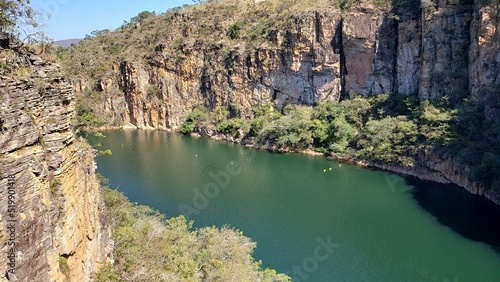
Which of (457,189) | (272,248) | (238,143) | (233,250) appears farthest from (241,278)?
(238,143)

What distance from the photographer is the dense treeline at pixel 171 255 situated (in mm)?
10273

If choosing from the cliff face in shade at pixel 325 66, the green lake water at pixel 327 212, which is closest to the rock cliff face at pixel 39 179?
the green lake water at pixel 327 212

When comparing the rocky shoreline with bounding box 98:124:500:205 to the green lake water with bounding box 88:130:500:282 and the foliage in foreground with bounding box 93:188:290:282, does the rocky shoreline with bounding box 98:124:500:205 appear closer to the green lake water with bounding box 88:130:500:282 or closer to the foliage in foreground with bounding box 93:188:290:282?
the green lake water with bounding box 88:130:500:282

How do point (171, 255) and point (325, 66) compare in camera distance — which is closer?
point (171, 255)

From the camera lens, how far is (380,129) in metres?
32.6

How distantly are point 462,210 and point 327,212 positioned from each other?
26.4 feet

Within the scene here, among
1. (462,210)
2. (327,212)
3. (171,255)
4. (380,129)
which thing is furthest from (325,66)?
(171,255)

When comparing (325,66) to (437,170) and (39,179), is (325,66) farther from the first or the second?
(39,179)

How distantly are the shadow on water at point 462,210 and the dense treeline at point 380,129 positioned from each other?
1635 mm

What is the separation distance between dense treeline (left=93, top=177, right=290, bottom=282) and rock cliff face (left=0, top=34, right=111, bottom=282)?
1420 millimetres

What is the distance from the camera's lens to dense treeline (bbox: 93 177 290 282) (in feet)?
33.7

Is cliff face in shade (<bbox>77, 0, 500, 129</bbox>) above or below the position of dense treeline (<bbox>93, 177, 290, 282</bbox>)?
above

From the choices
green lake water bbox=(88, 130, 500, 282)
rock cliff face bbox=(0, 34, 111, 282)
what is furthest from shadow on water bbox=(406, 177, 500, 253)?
rock cliff face bbox=(0, 34, 111, 282)

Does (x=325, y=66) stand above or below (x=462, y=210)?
above
